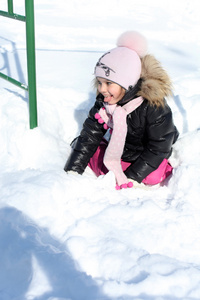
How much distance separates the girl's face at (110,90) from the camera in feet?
5.14

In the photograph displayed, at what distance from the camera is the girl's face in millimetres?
1567

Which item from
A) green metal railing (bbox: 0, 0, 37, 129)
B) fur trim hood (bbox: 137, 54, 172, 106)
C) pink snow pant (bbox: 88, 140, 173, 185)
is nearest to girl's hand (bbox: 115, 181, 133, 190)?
pink snow pant (bbox: 88, 140, 173, 185)

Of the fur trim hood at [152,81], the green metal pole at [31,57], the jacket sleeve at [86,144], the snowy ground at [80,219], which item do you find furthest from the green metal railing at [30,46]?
the fur trim hood at [152,81]

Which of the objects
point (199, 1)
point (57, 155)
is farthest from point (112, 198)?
point (199, 1)

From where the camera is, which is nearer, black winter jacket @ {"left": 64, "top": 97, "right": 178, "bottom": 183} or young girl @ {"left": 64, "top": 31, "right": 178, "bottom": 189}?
young girl @ {"left": 64, "top": 31, "right": 178, "bottom": 189}

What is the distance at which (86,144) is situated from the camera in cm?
189

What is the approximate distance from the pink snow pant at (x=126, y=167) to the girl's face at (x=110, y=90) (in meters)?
0.46

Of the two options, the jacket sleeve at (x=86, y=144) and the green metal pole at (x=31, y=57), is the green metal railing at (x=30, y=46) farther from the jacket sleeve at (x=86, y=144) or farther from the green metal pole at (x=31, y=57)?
the jacket sleeve at (x=86, y=144)

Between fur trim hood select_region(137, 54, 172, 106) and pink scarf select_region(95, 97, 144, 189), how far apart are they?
0.06 metres

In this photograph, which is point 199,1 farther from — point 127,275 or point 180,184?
point 127,275

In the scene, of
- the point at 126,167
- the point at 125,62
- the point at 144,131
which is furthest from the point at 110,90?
the point at 126,167

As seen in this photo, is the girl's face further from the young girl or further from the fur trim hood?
the fur trim hood

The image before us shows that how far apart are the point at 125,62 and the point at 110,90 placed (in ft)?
0.52

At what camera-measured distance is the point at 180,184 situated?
1653 millimetres
